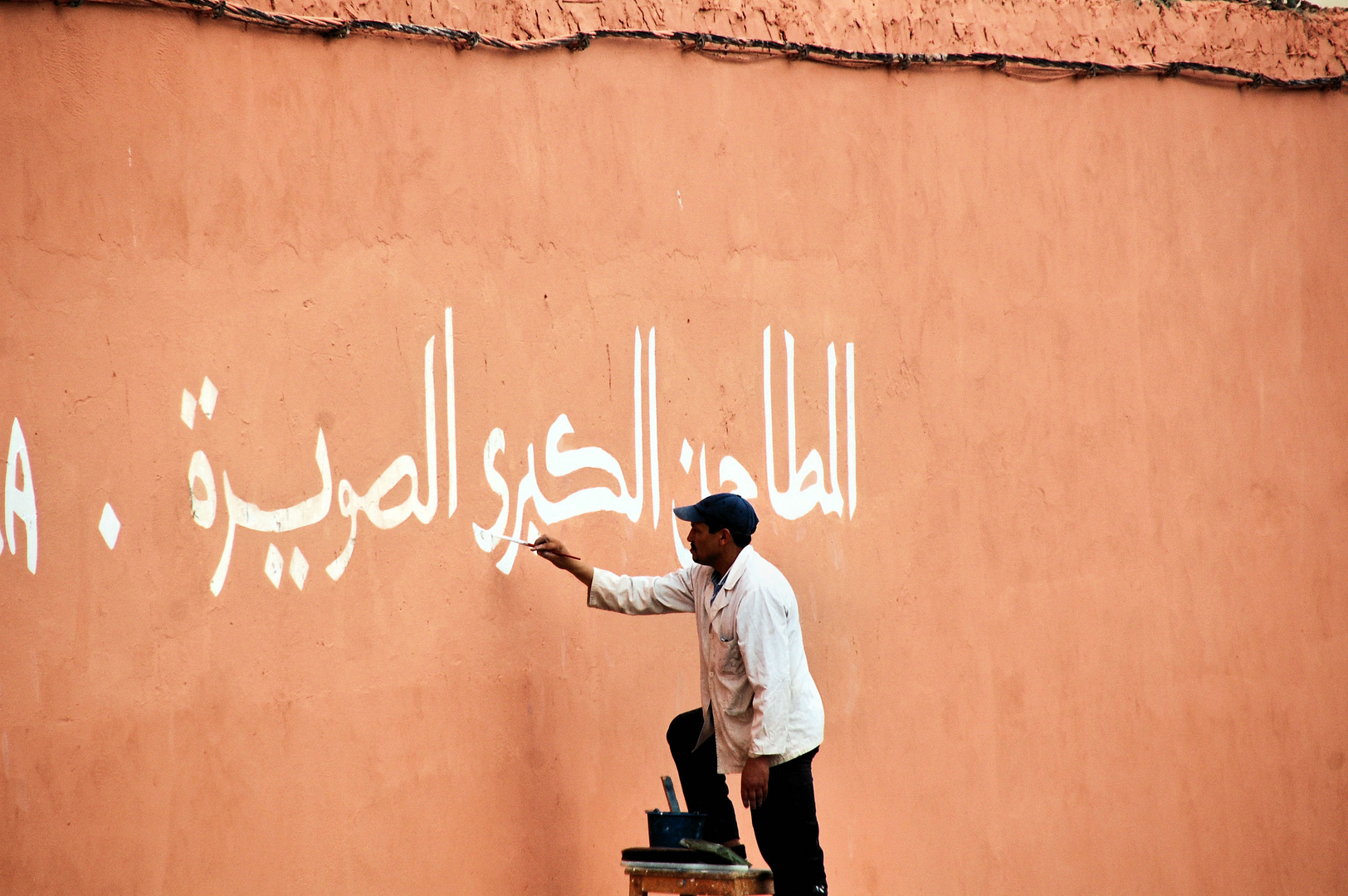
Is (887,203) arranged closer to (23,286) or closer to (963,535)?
(963,535)

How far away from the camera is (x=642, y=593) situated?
4.24 m

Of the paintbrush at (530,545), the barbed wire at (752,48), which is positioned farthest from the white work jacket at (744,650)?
the barbed wire at (752,48)

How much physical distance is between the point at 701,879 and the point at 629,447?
1375 mm

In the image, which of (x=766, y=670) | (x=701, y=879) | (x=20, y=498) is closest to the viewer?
(x=20, y=498)

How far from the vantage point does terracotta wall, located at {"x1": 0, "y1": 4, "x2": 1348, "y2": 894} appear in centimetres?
379

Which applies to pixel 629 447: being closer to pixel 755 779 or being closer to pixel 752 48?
pixel 755 779

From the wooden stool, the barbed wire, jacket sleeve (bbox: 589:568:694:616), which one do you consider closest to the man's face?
jacket sleeve (bbox: 589:568:694:616)

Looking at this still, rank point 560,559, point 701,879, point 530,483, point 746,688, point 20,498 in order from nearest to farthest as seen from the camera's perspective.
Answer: point 20,498, point 701,879, point 746,688, point 560,559, point 530,483

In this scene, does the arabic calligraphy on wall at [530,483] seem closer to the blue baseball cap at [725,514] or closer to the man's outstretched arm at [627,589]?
the man's outstretched arm at [627,589]

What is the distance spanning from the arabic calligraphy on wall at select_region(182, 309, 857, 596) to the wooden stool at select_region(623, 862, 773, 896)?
39.7 inches

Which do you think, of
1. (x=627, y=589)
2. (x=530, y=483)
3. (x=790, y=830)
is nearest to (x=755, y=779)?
(x=790, y=830)

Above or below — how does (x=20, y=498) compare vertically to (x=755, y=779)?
above

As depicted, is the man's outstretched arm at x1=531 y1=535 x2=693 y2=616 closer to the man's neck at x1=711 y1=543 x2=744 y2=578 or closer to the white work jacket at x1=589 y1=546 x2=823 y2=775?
the white work jacket at x1=589 y1=546 x2=823 y2=775

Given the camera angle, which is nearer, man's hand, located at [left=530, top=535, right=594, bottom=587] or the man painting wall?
the man painting wall
